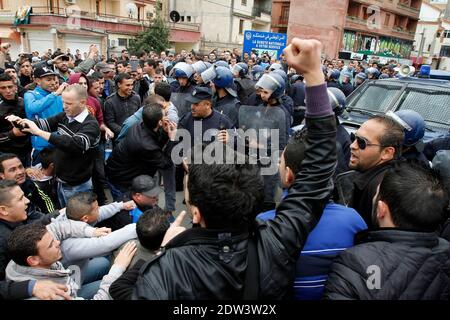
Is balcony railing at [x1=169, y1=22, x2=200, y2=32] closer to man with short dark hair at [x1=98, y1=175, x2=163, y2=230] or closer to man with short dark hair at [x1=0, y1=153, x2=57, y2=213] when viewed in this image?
man with short dark hair at [x1=0, y1=153, x2=57, y2=213]

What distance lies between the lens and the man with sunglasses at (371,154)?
244cm

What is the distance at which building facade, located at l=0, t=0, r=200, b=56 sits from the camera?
2500cm

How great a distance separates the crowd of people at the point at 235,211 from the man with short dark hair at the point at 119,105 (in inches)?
40.2

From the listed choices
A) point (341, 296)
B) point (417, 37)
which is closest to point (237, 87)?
point (341, 296)

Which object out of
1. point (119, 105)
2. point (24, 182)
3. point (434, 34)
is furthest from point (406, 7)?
point (24, 182)

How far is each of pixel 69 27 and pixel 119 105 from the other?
2370 cm

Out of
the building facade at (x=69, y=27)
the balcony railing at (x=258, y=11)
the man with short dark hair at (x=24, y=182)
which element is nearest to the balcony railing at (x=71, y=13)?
the building facade at (x=69, y=27)

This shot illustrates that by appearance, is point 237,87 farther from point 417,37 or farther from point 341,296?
point 417,37

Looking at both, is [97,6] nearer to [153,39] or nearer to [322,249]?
[153,39]

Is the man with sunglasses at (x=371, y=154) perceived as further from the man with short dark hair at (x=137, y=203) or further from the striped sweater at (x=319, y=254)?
the man with short dark hair at (x=137, y=203)

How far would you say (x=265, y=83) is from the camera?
4238mm

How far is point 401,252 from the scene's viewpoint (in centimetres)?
137

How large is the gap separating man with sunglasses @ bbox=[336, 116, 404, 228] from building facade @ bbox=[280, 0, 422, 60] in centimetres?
2877

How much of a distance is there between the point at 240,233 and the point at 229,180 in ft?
0.67
